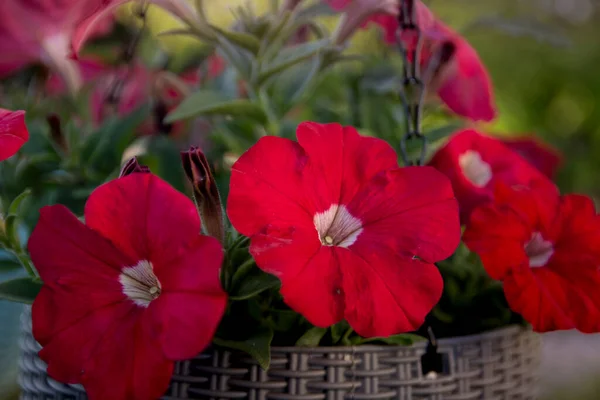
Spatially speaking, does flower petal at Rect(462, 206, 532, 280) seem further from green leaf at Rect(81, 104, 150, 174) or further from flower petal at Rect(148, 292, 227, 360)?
green leaf at Rect(81, 104, 150, 174)

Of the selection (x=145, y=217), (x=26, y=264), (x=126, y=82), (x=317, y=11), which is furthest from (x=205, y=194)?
(x=126, y=82)

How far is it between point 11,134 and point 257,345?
7.9 inches

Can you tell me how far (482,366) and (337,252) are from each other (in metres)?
0.16

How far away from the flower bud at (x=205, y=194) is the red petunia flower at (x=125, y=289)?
0.10ft

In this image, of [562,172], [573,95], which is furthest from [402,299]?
[573,95]

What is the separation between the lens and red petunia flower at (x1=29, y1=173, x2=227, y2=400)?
31cm

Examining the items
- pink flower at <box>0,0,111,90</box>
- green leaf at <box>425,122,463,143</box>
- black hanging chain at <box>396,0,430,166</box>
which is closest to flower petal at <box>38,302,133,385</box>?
black hanging chain at <box>396,0,430,166</box>

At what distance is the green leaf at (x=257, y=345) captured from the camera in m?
0.33

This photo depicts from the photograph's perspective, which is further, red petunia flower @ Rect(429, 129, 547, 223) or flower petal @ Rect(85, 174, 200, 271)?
red petunia flower @ Rect(429, 129, 547, 223)

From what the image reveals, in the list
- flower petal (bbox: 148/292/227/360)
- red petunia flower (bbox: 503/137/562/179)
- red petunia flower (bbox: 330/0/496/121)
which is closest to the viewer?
flower petal (bbox: 148/292/227/360)

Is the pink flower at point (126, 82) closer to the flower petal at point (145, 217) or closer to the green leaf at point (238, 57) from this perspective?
the green leaf at point (238, 57)

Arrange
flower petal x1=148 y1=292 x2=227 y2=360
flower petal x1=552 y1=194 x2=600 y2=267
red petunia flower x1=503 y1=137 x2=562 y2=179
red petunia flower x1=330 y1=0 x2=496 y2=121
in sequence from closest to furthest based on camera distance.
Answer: flower petal x1=148 y1=292 x2=227 y2=360 → flower petal x1=552 y1=194 x2=600 y2=267 → red petunia flower x1=330 y1=0 x2=496 y2=121 → red petunia flower x1=503 y1=137 x2=562 y2=179

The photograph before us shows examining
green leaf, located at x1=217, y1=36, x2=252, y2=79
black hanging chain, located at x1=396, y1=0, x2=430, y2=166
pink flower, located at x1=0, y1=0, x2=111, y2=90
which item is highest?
pink flower, located at x1=0, y1=0, x2=111, y2=90

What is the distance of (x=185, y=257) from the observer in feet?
1.04
